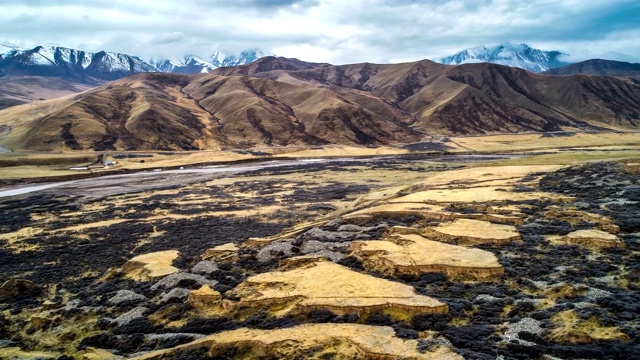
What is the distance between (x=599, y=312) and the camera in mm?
14398

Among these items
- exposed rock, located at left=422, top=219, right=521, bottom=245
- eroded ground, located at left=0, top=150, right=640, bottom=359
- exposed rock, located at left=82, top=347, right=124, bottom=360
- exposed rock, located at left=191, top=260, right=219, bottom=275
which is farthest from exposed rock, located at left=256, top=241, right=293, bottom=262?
exposed rock, located at left=82, top=347, right=124, bottom=360

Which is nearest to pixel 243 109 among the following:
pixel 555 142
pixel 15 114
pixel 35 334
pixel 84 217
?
pixel 15 114

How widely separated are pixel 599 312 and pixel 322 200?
122ft

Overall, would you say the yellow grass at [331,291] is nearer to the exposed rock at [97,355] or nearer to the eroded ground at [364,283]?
the eroded ground at [364,283]

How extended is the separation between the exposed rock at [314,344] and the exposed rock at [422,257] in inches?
235

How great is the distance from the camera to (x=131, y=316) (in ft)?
61.1

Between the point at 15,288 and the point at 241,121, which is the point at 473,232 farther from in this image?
the point at 241,121

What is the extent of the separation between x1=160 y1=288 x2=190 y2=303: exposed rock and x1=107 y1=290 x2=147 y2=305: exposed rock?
1345mm

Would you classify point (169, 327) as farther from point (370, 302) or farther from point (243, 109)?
point (243, 109)

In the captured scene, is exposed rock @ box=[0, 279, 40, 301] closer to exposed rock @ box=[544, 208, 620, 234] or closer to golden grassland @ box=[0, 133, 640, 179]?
exposed rock @ box=[544, 208, 620, 234]

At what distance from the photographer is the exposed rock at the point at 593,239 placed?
2073 centimetres

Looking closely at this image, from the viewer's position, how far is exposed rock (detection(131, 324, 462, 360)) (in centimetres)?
1295

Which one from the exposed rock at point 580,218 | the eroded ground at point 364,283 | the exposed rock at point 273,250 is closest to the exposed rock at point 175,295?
the eroded ground at point 364,283

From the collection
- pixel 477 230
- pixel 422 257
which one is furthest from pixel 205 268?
pixel 477 230
